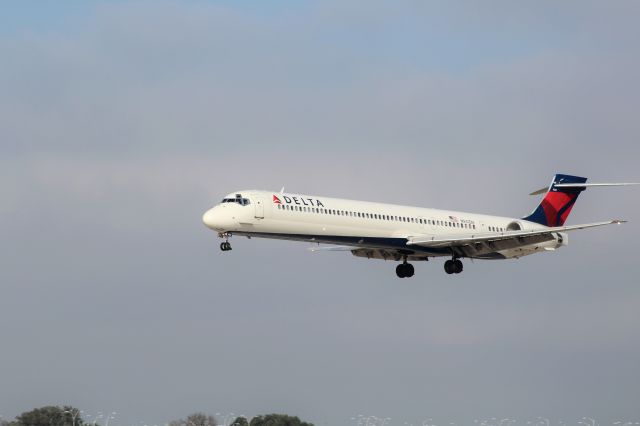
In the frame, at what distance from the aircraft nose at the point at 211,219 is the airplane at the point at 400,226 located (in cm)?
4

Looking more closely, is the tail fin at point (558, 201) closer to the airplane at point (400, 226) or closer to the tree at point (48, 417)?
the airplane at point (400, 226)

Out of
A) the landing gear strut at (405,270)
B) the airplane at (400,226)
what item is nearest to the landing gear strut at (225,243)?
the airplane at (400,226)

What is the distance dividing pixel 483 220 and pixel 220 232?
52.0 ft

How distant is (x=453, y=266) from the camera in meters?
66.5

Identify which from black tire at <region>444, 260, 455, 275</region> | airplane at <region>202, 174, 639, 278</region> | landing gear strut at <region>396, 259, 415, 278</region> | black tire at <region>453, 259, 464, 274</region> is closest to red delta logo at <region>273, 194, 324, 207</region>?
airplane at <region>202, 174, 639, 278</region>

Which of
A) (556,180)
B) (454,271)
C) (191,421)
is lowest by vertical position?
(191,421)

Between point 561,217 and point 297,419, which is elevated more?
point 561,217

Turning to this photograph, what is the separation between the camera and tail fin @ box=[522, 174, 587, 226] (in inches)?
A: 2793

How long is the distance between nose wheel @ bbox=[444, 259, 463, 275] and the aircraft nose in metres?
13.9

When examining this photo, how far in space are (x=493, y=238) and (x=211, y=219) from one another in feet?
46.6

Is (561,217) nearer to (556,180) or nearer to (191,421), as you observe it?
(556,180)

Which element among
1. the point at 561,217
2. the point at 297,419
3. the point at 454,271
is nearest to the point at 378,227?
the point at 454,271

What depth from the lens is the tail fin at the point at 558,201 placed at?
2793 inches

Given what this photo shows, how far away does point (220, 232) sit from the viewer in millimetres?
58500
